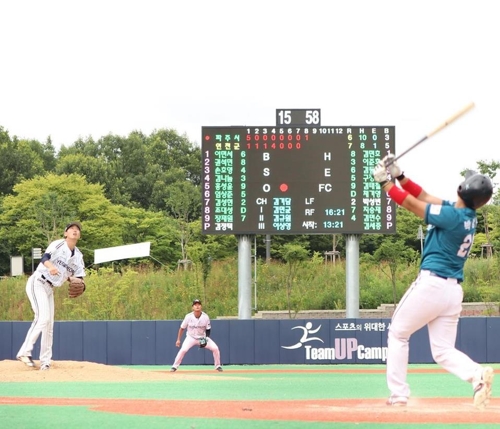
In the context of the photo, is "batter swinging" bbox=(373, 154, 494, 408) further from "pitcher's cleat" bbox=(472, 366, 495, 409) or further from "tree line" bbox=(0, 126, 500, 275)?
"tree line" bbox=(0, 126, 500, 275)

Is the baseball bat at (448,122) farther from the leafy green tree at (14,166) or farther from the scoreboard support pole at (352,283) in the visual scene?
the leafy green tree at (14,166)

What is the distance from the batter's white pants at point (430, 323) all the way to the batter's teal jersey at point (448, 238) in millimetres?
89

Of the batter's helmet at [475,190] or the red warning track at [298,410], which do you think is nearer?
the red warning track at [298,410]

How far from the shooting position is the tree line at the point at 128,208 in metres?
51.1

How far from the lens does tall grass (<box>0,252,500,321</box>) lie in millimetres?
34156

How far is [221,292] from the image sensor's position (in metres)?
35.0

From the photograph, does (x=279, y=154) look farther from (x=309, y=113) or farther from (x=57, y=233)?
(x=57, y=233)

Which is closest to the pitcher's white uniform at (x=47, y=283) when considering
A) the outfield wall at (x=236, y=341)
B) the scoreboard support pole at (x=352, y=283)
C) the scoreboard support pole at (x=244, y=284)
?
the outfield wall at (x=236, y=341)

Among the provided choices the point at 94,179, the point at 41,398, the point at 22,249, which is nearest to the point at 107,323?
the point at 41,398

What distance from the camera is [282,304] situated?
3466 cm

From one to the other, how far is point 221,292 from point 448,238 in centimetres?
2723

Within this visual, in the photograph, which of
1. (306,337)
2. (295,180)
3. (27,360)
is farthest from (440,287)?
(306,337)

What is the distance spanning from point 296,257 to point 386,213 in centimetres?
931

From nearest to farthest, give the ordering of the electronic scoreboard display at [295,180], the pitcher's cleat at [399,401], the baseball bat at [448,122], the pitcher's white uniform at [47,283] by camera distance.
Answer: the pitcher's cleat at [399,401] → the baseball bat at [448,122] → the pitcher's white uniform at [47,283] → the electronic scoreboard display at [295,180]
